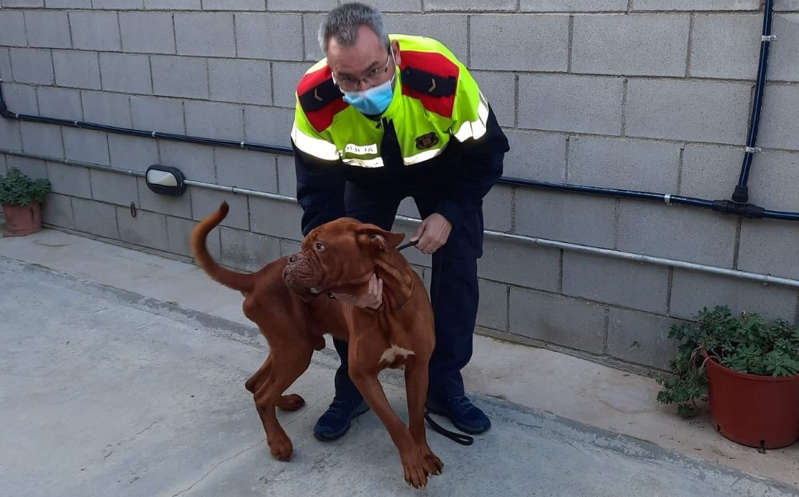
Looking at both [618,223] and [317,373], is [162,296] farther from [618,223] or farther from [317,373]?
[618,223]

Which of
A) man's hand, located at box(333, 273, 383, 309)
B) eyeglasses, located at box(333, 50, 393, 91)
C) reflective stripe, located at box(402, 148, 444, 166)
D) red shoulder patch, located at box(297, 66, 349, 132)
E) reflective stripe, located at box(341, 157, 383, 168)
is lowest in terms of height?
man's hand, located at box(333, 273, 383, 309)

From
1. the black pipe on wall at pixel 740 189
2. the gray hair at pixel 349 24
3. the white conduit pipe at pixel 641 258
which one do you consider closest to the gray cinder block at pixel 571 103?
the black pipe on wall at pixel 740 189

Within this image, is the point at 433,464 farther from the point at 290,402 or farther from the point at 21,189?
the point at 21,189

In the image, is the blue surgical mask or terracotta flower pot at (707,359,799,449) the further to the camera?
terracotta flower pot at (707,359,799,449)

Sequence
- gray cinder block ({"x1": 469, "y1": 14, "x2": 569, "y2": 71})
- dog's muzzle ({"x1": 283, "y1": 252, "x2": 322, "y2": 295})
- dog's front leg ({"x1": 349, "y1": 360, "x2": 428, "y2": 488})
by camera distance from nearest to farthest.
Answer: dog's muzzle ({"x1": 283, "y1": 252, "x2": 322, "y2": 295}), dog's front leg ({"x1": 349, "y1": 360, "x2": 428, "y2": 488}), gray cinder block ({"x1": 469, "y1": 14, "x2": 569, "y2": 71})

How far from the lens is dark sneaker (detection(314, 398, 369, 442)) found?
3090 mm

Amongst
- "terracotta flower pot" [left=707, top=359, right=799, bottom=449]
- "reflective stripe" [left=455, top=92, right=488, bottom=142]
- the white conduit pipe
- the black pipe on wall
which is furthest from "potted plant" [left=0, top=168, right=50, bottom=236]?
"terracotta flower pot" [left=707, top=359, right=799, bottom=449]

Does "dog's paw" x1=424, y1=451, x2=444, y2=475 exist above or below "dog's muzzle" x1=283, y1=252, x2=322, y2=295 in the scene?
below

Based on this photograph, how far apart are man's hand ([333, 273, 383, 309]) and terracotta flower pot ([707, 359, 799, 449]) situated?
4.51 feet

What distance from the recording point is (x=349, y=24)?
2350mm

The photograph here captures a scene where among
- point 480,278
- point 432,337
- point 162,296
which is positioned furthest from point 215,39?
point 432,337

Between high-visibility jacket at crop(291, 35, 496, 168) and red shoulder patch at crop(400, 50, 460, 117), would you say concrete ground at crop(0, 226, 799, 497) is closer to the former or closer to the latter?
high-visibility jacket at crop(291, 35, 496, 168)

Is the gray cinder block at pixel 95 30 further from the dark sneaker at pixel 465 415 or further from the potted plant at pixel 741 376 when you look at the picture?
the potted plant at pixel 741 376

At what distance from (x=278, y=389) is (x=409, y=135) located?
3.40 feet
